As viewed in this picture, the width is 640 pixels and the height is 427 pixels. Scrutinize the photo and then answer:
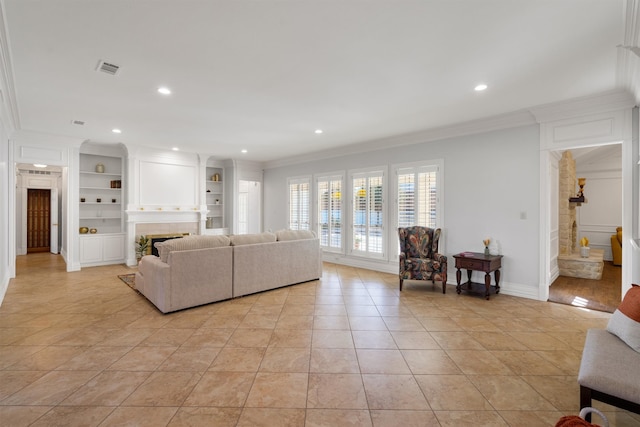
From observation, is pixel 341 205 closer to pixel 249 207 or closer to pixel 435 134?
pixel 435 134

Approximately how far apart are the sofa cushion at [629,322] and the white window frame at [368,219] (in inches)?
165

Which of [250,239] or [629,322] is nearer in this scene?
[629,322]

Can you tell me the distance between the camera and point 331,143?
6656 millimetres

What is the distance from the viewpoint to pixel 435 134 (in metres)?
5.48

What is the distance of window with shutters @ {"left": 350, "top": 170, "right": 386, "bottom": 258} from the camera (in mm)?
6391

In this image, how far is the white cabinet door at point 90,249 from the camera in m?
6.64

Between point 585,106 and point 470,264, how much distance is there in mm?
2559

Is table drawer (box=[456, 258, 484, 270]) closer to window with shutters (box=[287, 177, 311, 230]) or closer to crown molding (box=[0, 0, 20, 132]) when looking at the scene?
window with shutters (box=[287, 177, 311, 230])

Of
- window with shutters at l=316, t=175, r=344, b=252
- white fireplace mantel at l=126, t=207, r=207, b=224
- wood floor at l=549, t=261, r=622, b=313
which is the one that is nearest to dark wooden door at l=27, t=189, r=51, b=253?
white fireplace mantel at l=126, t=207, r=207, b=224

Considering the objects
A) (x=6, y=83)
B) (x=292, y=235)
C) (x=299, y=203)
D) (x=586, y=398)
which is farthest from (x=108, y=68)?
(x=299, y=203)

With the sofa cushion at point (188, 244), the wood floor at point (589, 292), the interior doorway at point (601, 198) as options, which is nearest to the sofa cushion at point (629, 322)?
the wood floor at point (589, 292)

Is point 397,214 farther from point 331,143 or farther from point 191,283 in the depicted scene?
point 191,283

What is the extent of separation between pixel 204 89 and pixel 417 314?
3.82m

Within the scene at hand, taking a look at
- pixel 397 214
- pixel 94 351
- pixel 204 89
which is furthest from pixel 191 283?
pixel 397 214
